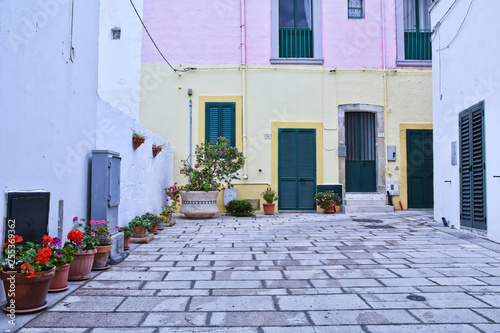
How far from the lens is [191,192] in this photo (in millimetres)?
8766

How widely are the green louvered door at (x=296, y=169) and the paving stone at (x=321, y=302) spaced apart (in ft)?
23.6

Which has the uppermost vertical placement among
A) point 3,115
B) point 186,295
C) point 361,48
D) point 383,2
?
point 383,2

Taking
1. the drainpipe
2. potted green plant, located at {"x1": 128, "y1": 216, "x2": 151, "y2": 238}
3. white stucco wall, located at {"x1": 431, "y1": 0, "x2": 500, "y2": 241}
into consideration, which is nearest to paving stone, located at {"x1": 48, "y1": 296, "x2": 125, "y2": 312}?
potted green plant, located at {"x1": 128, "y1": 216, "x2": 151, "y2": 238}

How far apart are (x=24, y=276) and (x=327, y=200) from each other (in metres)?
8.05

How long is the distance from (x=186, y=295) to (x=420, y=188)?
29.6 ft

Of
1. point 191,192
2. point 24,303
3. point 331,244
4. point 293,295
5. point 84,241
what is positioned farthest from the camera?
point 191,192

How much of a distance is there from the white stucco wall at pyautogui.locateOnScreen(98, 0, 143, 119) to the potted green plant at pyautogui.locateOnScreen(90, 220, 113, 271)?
649 cm

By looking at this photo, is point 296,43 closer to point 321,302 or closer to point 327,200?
point 327,200

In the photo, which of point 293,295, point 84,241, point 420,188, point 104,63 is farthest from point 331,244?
point 104,63

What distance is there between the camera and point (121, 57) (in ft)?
34.1

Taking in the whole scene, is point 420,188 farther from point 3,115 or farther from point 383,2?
point 3,115

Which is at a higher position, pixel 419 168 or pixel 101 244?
pixel 419 168

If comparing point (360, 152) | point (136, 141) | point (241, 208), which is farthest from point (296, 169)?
point (136, 141)

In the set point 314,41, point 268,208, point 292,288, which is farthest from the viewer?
point 314,41
